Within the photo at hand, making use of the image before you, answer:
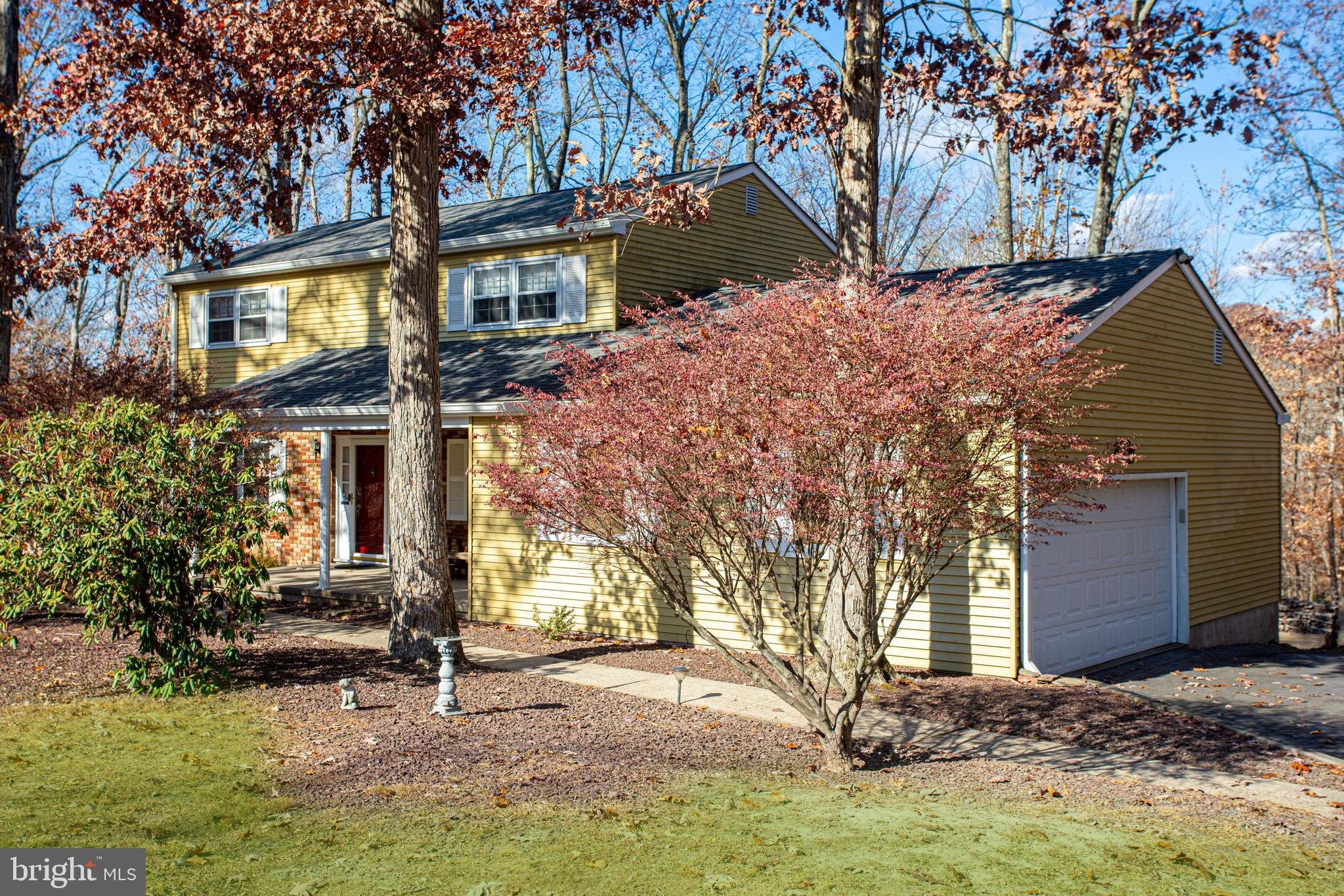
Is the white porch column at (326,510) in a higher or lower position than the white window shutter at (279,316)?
lower

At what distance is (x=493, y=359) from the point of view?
50.7 ft

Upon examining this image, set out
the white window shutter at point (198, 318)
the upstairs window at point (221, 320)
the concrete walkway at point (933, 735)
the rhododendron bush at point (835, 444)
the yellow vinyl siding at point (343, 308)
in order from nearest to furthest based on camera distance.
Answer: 1. the rhododendron bush at point (835, 444)
2. the concrete walkway at point (933, 735)
3. the yellow vinyl siding at point (343, 308)
4. the upstairs window at point (221, 320)
5. the white window shutter at point (198, 318)

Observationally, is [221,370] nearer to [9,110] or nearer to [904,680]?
[9,110]

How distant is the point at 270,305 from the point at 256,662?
11303 mm

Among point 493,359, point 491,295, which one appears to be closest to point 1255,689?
point 493,359

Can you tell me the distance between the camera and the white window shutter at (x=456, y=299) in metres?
17.3

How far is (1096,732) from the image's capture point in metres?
8.47

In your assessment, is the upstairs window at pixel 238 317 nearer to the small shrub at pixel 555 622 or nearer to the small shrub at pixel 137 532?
the small shrub at pixel 555 622

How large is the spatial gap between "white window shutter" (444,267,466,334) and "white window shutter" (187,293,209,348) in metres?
6.29

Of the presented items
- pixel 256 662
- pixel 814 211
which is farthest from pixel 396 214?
pixel 814 211

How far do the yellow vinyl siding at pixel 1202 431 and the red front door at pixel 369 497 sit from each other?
12.6 m

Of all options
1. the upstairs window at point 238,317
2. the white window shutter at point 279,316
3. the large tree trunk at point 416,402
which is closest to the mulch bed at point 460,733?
the large tree trunk at point 416,402

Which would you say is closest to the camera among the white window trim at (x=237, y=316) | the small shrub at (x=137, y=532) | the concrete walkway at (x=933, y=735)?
the concrete walkway at (x=933, y=735)

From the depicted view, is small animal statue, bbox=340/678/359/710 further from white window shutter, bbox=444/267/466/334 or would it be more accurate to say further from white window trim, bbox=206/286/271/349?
white window trim, bbox=206/286/271/349
